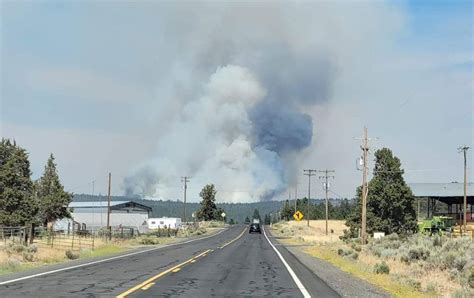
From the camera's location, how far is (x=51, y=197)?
6009cm

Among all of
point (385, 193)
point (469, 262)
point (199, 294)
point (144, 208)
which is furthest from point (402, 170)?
point (144, 208)

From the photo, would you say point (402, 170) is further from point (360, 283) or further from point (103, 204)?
point (103, 204)

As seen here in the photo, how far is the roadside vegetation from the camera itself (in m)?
18.9

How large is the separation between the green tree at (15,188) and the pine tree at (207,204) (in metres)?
94.1

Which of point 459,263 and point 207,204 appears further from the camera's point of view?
point 207,204

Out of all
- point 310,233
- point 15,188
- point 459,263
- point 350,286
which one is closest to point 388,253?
point 459,263

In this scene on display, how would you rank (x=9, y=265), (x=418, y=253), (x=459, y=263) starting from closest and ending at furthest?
(x=9, y=265) < (x=459, y=263) < (x=418, y=253)

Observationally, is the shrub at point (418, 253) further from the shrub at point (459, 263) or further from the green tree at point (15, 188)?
the green tree at point (15, 188)

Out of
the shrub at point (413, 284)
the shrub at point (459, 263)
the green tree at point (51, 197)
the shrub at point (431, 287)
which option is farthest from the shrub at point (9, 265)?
the green tree at point (51, 197)

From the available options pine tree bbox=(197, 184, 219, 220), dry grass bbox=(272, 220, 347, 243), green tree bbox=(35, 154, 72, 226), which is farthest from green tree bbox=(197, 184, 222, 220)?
green tree bbox=(35, 154, 72, 226)

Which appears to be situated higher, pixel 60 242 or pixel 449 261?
pixel 449 261

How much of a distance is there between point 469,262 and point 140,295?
1603 cm

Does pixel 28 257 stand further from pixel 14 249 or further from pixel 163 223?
pixel 163 223

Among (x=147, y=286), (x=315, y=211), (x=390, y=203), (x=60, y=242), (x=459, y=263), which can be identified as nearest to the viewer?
(x=147, y=286)
